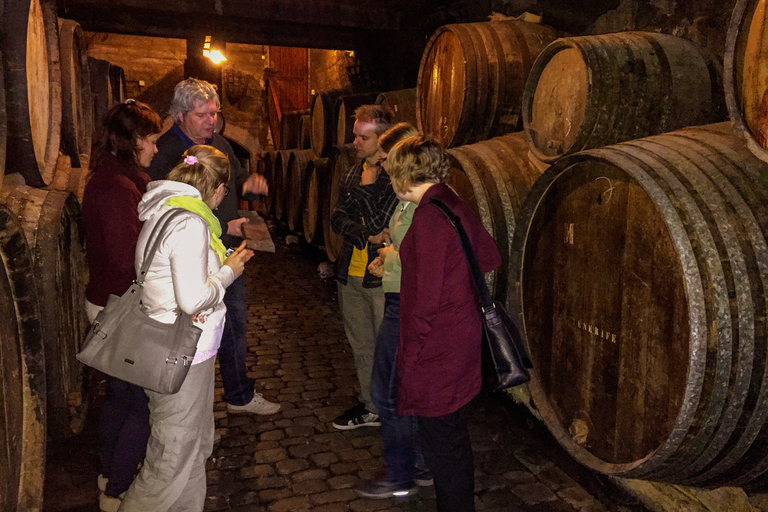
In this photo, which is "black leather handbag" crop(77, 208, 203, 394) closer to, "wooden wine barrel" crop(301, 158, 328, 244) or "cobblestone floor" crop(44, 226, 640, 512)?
"cobblestone floor" crop(44, 226, 640, 512)

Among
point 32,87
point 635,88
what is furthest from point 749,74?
point 32,87

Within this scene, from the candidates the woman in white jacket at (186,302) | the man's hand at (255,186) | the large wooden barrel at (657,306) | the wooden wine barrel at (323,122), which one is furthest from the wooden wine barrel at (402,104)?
the woman in white jacket at (186,302)

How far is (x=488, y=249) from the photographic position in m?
2.22

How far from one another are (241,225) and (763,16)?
2437 mm

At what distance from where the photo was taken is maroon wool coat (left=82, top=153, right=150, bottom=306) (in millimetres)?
2494

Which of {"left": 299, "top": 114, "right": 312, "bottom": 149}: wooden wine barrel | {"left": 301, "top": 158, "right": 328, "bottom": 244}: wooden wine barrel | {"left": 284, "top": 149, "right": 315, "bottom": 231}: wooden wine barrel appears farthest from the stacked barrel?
{"left": 299, "top": 114, "right": 312, "bottom": 149}: wooden wine barrel

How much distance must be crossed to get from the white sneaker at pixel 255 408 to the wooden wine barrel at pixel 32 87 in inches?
65.5

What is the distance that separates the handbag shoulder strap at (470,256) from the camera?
2.09 meters

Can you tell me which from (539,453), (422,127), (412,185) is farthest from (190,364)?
(422,127)

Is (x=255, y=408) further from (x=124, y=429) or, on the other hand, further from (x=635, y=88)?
(x=635, y=88)

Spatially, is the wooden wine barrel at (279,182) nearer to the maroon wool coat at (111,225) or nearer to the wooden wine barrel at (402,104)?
the wooden wine barrel at (402,104)

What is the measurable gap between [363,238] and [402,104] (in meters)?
2.59

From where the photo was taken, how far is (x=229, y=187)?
3.25 meters

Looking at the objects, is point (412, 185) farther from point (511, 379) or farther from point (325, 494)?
point (325, 494)
